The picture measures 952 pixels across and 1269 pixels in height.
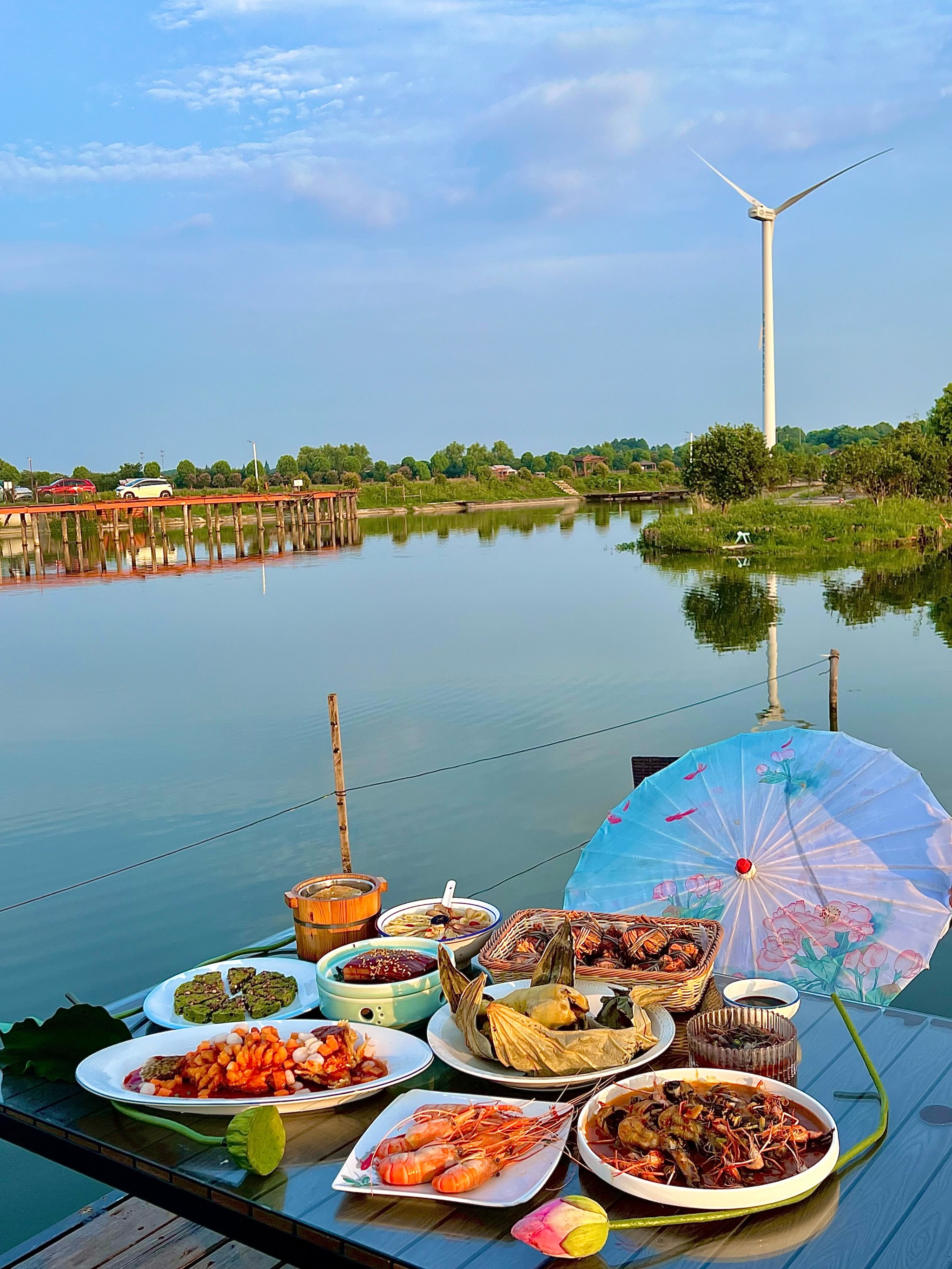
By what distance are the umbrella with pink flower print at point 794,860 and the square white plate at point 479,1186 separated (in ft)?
6.33

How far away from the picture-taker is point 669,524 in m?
42.2

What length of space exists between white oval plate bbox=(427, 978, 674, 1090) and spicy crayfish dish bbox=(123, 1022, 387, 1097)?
16 cm

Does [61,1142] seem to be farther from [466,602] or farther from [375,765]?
[466,602]

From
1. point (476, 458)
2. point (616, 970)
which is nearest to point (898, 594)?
point (616, 970)

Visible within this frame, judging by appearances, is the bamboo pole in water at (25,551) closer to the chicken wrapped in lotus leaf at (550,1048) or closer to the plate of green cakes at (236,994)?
the plate of green cakes at (236,994)

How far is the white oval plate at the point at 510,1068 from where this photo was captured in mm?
2500

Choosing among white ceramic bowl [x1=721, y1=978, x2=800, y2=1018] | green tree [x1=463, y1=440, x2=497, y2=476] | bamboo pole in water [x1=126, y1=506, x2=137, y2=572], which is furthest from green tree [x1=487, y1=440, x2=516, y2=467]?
white ceramic bowl [x1=721, y1=978, x2=800, y2=1018]

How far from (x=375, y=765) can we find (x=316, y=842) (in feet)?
8.09

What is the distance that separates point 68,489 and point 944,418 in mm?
56737

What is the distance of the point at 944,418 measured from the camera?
159ft

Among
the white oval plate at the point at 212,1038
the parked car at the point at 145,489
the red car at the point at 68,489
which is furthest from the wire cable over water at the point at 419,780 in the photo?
the red car at the point at 68,489

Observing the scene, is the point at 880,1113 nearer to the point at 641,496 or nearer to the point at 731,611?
the point at 731,611

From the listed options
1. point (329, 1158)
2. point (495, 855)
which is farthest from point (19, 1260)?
point (495, 855)

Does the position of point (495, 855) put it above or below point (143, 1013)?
below
